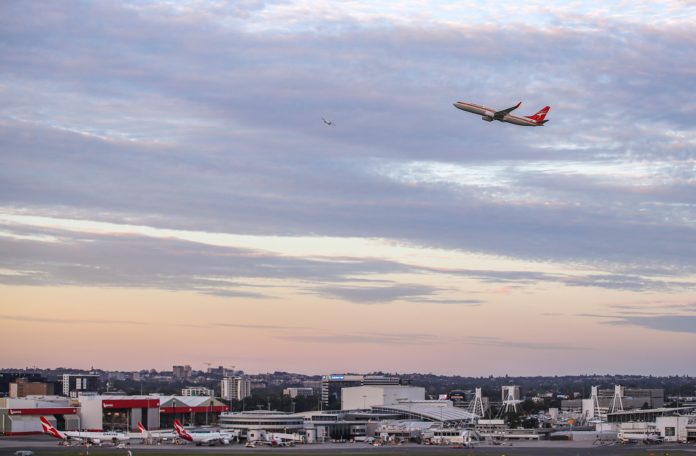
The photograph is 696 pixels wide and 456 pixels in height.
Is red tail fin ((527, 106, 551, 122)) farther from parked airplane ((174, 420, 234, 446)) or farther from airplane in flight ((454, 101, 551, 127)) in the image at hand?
parked airplane ((174, 420, 234, 446))

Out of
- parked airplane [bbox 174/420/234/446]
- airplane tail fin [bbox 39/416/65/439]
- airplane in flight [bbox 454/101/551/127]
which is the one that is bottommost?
parked airplane [bbox 174/420/234/446]

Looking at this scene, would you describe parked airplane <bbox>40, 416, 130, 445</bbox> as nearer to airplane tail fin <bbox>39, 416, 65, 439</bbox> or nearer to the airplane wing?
airplane tail fin <bbox>39, 416, 65, 439</bbox>

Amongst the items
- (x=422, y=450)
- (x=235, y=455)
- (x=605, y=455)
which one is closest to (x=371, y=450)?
(x=422, y=450)

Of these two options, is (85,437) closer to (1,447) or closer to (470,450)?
(1,447)

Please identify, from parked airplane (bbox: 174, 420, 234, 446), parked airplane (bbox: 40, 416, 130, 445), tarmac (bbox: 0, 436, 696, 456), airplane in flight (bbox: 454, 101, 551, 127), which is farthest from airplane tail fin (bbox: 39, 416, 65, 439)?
airplane in flight (bbox: 454, 101, 551, 127)

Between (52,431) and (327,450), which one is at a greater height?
(52,431)

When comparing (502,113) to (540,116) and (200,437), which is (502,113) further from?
(200,437)

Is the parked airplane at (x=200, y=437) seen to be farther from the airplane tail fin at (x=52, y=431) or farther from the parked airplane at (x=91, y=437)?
the airplane tail fin at (x=52, y=431)

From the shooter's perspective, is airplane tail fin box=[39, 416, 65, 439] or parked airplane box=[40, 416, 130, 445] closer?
parked airplane box=[40, 416, 130, 445]

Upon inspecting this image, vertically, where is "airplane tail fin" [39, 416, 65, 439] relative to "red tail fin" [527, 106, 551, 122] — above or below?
below

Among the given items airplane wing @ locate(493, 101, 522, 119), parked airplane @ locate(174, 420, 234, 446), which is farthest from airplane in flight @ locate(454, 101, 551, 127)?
parked airplane @ locate(174, 420, 234, 446)

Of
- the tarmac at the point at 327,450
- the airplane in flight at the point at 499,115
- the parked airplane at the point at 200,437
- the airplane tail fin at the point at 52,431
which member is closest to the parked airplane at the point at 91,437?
the airplane tail fin at the point at 52,431

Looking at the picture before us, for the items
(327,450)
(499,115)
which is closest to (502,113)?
(499,115)
